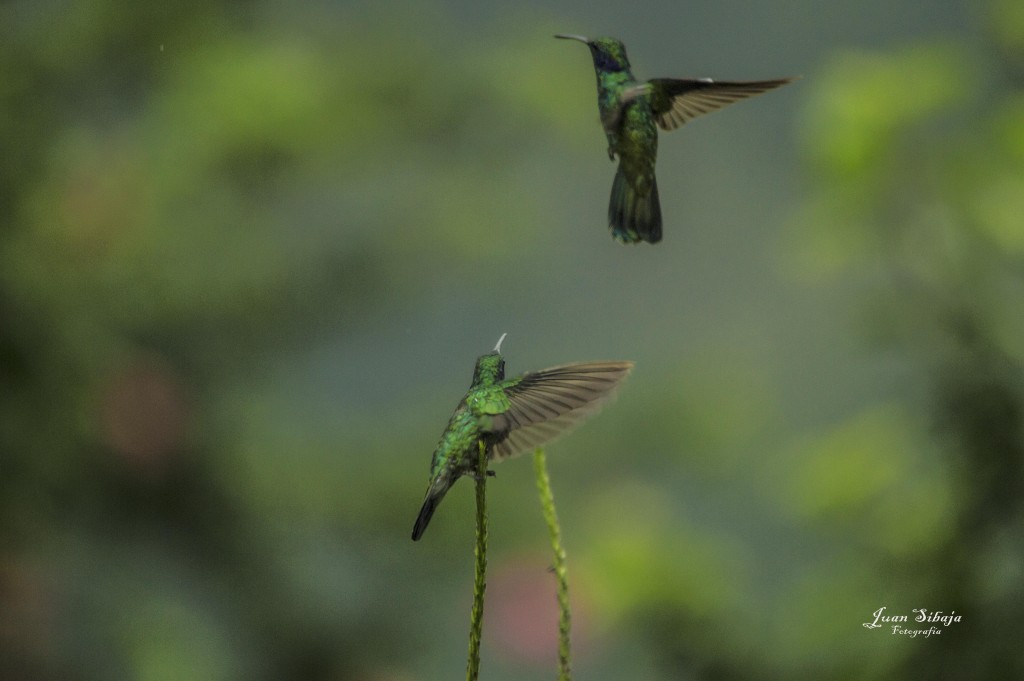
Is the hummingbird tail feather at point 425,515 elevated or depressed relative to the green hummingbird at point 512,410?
depressed

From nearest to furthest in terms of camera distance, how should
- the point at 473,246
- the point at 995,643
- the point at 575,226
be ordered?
the point at 995,643, the point at 473,246, the point at 575,226

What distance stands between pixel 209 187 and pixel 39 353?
27 centimetres

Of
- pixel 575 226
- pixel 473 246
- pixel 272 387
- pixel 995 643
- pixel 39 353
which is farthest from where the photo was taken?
pixel 575 226

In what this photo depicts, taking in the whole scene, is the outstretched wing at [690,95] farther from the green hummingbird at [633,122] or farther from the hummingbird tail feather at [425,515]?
the hummingbird tail feather at [425,515]

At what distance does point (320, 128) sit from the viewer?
4.11ft

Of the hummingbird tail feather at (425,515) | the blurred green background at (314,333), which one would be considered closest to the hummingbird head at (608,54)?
the hummingbird tail feather at (425,515)

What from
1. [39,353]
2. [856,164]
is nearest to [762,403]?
[856,164]

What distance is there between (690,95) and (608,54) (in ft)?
0.10

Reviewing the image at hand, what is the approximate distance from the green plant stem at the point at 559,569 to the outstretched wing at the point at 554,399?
0.07ft

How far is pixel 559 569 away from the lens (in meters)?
0.18

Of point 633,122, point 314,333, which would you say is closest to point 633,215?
point 633,122

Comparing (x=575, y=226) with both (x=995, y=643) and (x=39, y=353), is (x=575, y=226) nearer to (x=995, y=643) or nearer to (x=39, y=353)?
(x=39, y=353)

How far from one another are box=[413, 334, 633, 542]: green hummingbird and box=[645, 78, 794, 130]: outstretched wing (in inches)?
2.4

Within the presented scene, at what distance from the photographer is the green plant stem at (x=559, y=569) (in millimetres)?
180
